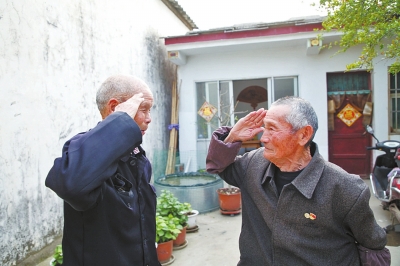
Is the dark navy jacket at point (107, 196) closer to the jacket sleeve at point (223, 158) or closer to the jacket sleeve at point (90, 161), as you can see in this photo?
the jacket sleeve at point (90, 161)

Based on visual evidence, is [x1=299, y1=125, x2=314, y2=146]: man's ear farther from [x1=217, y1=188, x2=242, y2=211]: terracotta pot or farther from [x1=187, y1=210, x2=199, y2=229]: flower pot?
[x1=217, y1=188, x2=242, y2=211]: terracotta pot

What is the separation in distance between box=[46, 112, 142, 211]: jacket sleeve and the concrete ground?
3.02 meters

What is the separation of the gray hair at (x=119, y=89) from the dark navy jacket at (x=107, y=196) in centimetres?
25

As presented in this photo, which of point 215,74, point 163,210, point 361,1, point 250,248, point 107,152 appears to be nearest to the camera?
point 107,152

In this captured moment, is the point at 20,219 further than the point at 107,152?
Yes

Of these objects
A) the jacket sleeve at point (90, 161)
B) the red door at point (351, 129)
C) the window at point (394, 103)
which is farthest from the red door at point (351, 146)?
the jacket sleeve at point (90, 161)

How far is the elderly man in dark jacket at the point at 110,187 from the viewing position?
1.12 metres

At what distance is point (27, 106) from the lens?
Result: 3592 mm

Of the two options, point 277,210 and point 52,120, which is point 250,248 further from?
point 52,120

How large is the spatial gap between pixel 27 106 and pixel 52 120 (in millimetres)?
475

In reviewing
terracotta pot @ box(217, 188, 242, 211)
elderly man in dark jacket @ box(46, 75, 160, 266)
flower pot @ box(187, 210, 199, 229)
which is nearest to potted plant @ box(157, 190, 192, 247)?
flower pot @ box(187, 210, 199, 229)

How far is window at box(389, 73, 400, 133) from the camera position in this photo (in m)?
7.02

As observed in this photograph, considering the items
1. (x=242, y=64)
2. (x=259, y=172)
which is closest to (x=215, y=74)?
(x=242, y=64)

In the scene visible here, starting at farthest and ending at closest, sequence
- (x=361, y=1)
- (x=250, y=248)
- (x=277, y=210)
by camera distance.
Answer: (x=361, y=1) → (x=250, y=248) → (x=277, y=210)
